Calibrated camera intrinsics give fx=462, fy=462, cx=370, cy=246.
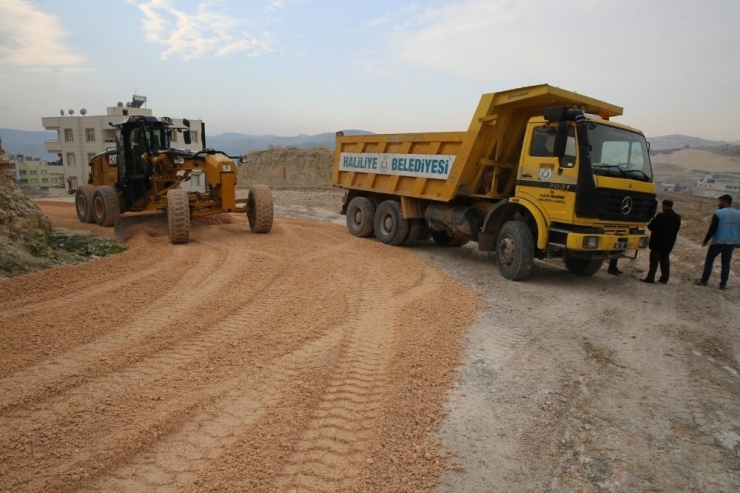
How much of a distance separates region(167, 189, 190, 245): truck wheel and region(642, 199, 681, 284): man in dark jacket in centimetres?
841

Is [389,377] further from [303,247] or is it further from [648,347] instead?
[303,247]

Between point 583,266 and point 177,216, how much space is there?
755 centimetres

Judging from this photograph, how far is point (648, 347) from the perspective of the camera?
5.12 metres

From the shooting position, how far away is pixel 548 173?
7211 mm

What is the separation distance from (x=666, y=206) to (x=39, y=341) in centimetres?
896

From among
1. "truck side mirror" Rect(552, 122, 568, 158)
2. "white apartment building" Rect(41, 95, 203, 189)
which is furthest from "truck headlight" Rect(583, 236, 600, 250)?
"white apartment building" Rect(41, 95, 203, 189)

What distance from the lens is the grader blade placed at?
10411mm

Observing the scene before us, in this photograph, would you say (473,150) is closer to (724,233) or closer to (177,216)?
(724,233)

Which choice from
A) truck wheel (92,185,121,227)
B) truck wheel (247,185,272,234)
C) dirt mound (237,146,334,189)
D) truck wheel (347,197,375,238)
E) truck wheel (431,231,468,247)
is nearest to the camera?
truck wheel (247,185,272,234)

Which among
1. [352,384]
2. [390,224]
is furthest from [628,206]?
[352,384]

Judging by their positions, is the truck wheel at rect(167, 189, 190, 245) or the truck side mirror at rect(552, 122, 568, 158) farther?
the truck wheel at rect(167, 189, 190, 245)

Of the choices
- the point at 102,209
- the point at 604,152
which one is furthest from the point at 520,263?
the point at 102,209

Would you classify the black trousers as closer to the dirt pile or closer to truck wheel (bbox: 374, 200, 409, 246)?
truck wheel (bbox: 374, 200, 409, 246)

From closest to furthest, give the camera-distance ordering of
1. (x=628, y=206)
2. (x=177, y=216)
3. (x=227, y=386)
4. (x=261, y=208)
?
(x=227, y=386) → (x=628, y=206) → (x=177, y=216) → (x=261, y=208)
